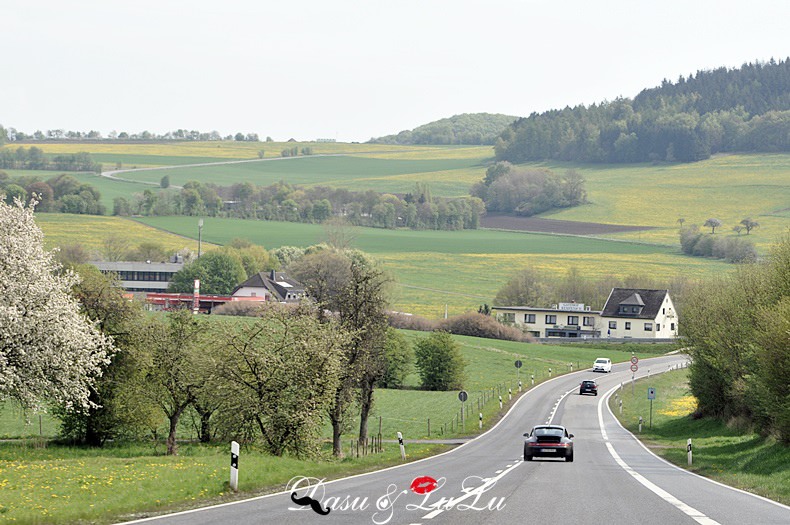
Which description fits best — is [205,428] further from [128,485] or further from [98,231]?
[98,231]

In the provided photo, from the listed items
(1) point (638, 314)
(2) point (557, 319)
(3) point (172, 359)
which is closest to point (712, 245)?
(1) point (638, 314)

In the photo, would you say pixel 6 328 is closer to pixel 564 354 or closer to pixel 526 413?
pixel 526 413

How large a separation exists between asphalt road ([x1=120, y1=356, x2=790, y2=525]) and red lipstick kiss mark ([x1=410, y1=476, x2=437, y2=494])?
0.63 feet

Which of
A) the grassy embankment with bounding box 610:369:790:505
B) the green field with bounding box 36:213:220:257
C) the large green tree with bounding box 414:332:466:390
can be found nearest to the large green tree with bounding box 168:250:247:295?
the green field with bounding box 36:213:220:257

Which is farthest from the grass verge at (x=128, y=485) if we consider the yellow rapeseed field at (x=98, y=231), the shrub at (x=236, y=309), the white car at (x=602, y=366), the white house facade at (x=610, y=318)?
the yellow rapeseed field at (x=98, y=231)

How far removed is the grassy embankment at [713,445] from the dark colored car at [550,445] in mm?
4229

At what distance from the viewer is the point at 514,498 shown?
792 inches

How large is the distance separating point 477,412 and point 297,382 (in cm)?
3473

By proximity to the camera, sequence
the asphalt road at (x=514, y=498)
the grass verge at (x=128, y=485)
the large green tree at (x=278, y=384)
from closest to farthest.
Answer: the asphalt road at (x=514, y=498)
the grass verge at (x=128, y=485)
the large green tree at (x=278, y=384)

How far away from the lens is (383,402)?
7531 centimetres

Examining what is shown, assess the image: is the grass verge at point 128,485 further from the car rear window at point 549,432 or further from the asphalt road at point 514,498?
the car rear window at point 549,432

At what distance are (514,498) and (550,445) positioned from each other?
1428cm

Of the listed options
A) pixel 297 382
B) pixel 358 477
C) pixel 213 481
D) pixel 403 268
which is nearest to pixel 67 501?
pixel 213 481

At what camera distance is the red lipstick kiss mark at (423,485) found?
21672 mm
